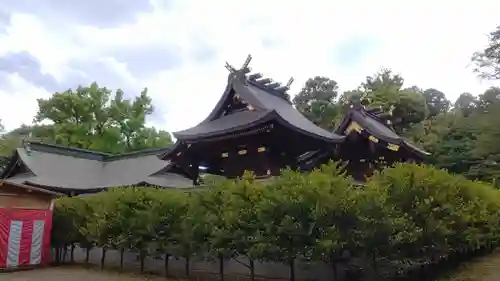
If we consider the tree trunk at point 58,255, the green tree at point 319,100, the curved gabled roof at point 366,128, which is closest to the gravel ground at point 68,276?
the tree trunk at point 58,255

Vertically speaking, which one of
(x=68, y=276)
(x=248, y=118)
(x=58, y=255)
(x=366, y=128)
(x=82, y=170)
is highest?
(x=248, y=118)

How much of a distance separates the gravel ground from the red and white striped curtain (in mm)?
778

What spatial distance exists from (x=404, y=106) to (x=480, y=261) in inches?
1012

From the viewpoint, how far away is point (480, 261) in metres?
11.5

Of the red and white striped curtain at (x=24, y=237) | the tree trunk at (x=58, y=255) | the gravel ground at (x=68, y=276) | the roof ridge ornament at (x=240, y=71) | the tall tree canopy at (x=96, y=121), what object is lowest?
the gravel ground at (x=68, y=276)

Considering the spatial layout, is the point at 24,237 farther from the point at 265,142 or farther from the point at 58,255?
the point at 265,142

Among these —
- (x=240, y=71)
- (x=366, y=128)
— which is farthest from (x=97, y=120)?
(x=366, y=128)

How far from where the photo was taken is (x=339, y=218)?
8914 millimetres

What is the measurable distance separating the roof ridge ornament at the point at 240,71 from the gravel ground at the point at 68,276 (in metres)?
7.67

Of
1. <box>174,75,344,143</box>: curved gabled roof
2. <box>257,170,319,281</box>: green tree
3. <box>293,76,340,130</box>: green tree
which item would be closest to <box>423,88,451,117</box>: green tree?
<box>293,76,340,130</box>: green tree

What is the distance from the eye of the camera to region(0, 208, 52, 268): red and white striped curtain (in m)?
14.4

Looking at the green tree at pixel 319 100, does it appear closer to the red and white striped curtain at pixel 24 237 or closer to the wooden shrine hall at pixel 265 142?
the wooden shrine hall at pixel 265 142

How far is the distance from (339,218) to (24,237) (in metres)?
12.0

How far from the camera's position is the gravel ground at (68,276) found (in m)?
12.2
